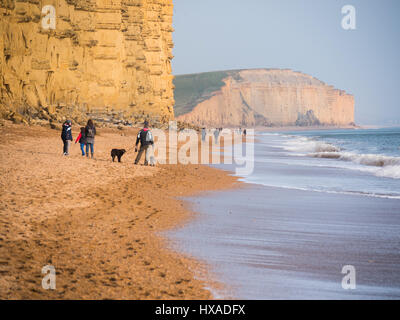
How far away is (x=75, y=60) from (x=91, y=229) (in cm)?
2791

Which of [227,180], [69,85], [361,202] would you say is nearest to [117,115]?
[69,85]

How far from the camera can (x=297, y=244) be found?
6.50 metres

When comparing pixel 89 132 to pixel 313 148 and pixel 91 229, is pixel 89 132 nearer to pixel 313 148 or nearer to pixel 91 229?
pixel 91 229

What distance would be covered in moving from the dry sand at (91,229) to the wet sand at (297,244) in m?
0.54

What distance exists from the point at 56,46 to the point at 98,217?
84.9ft

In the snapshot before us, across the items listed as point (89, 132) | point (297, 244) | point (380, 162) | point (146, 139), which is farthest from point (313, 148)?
point (297, 244)

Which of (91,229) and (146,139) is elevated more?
(146,139)

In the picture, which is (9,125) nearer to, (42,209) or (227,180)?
(227,180)

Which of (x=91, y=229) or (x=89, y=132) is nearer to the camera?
(x=91, y=229)

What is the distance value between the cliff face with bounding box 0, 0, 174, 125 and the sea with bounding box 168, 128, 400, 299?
64.3 feet

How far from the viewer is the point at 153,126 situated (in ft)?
145

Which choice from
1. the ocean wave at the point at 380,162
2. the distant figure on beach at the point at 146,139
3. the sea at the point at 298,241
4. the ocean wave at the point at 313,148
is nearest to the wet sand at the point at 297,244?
the sea at the point at 298,241

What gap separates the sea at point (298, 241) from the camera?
4770mm

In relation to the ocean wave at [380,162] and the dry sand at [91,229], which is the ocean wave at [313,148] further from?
the dry sand at [91,229]
